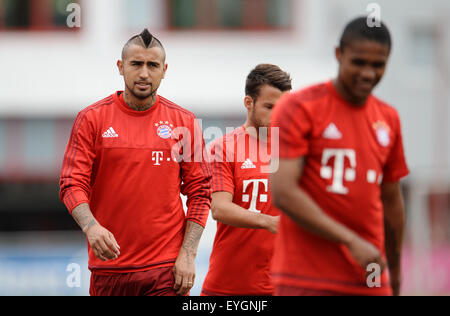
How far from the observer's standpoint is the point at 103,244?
516cm

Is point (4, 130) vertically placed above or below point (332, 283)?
above

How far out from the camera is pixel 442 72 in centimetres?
2322

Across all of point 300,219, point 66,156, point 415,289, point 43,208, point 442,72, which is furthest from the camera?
point 442,72

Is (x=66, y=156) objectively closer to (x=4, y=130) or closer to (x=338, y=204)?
(x=338, y=204)

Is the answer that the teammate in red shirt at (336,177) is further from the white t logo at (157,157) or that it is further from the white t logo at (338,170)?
the white t logo at (157,157)

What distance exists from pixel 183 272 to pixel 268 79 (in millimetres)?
1646

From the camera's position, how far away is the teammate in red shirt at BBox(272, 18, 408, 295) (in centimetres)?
411

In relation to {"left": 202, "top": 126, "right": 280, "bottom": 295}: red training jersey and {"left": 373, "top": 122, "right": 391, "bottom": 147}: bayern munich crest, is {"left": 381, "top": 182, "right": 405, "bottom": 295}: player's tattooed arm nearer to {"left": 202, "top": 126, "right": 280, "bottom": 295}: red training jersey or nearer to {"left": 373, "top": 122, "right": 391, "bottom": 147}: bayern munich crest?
{"left": 373, "top": 122, "right": 391, "bottom": 147}: bayern munich crest

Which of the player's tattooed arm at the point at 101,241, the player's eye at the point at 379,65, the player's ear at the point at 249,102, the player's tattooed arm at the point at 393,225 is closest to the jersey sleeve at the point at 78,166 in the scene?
the player's tattooed arm at the point at 101,241

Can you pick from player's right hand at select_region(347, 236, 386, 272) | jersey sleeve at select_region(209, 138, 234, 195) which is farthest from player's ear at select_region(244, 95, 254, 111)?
player's right hand at select_region(347, 236, 386, 272)

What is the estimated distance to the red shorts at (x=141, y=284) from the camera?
18.3 ft

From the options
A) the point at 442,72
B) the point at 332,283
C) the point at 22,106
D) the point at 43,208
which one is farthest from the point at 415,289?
the point at 332,283

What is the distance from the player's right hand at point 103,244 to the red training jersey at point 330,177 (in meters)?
1.32

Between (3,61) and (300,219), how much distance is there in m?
19.6
